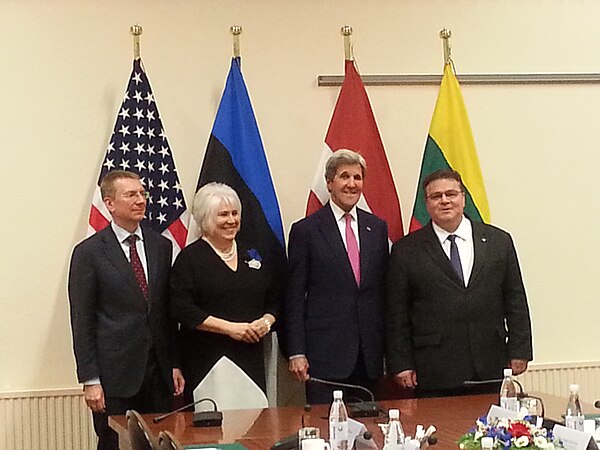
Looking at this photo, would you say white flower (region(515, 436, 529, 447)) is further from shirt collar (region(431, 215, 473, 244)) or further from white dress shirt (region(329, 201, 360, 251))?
white dress shirt (region(329, 201, 360, 251))

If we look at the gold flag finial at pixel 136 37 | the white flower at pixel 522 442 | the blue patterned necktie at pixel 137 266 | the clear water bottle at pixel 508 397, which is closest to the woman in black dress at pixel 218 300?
the blue patterned necktie at pixel 137 266

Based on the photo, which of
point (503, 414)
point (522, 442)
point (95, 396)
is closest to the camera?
point (522, 442)

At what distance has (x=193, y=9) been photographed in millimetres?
4594

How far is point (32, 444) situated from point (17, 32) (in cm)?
197

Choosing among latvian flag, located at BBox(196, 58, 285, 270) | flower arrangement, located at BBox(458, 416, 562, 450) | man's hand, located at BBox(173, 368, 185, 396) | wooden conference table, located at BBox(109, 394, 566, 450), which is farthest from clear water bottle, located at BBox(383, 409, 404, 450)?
latvian flag, located at BBox(196, 58, 285, 270)

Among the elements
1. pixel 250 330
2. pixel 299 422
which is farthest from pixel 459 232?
pixel 299 422

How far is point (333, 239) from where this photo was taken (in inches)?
159

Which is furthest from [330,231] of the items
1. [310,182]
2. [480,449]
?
[480,449]

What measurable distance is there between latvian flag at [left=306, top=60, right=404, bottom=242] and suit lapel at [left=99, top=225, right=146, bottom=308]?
122 centimetres

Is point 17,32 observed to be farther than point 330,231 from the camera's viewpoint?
Yes

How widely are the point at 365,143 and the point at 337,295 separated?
94 cm

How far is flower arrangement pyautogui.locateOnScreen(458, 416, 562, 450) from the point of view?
2.08m

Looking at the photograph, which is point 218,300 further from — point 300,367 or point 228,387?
point 300,367

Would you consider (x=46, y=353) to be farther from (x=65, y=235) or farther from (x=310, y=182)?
(x=310, y=182)
